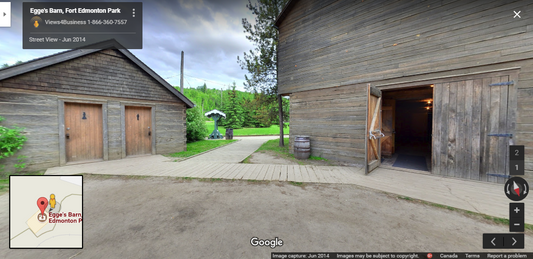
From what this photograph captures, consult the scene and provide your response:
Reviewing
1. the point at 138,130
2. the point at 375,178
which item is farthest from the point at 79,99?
the point at 375,178

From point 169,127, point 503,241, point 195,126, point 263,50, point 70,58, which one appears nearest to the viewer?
point 503,241

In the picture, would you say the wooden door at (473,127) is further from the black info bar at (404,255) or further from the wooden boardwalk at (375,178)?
the black info bar at (404,255)

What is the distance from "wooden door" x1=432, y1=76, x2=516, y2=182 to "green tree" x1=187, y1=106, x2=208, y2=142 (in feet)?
42.4

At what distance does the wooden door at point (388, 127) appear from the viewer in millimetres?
6918

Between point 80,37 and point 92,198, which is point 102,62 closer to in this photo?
point 80,37

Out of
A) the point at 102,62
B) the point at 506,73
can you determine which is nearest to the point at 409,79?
the point at 506,73

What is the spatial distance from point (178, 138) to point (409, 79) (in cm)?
934

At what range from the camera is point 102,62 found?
20.1 feet

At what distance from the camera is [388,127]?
714 centimetres

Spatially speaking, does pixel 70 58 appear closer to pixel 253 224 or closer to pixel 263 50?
pixel 253 224

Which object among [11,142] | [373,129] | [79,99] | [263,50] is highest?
[263,50]

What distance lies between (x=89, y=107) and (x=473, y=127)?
1172 centimetres

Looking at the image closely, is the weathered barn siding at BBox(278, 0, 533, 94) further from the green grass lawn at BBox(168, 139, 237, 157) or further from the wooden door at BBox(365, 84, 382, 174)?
the green grass lawn at BBox(168, 139, 237, 157)

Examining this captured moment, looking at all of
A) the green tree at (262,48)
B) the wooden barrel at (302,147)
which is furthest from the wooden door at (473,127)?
the green tree at (262,48)
